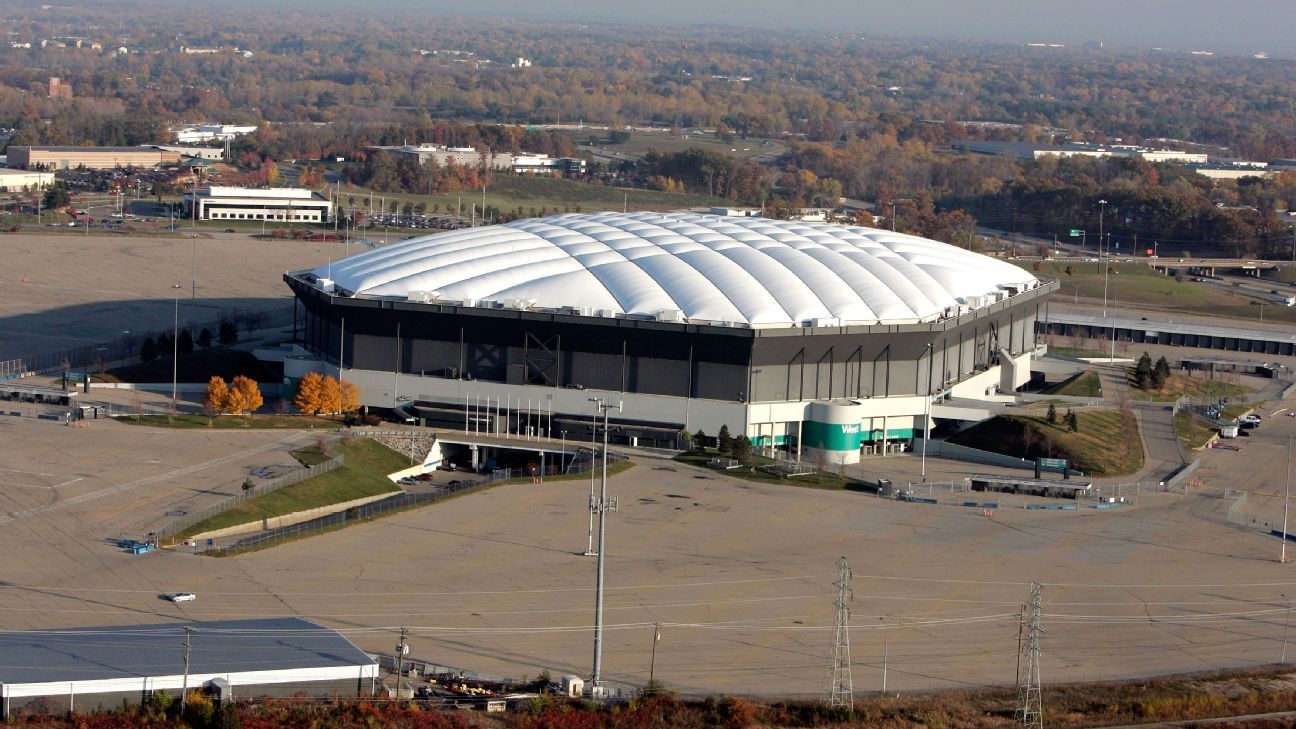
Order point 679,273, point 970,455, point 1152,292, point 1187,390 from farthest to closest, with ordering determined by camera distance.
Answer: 1. point 1152,292
2. point 1187,390
3. point 679,273
4. point 970,455

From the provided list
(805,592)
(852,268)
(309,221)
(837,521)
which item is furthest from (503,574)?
(309,221)

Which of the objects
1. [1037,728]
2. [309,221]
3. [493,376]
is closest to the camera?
[1037,728]

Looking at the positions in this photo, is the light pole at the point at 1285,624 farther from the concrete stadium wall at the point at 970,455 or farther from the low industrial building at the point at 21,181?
the low industrial building at the point at 21,181

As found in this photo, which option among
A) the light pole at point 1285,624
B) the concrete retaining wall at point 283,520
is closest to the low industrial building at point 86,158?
the concrete retaining wall at point 283,520

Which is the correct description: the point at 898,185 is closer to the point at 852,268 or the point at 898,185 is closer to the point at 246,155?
the point at 246,155

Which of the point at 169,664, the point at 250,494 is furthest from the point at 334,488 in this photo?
the point at 169,664

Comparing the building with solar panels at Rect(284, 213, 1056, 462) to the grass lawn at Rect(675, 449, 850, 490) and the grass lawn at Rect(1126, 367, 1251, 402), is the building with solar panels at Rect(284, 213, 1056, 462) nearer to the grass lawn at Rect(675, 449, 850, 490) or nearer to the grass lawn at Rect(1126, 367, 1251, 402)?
the grass lawn at Rect(675, 449, 850, 490)

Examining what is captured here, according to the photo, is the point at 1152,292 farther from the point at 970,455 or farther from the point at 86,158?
the point at 86,158
